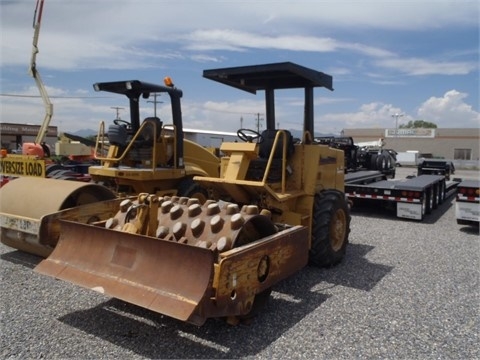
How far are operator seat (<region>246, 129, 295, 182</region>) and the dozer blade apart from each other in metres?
2.45

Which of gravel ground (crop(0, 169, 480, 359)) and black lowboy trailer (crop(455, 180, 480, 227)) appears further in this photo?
black lowboy trailer (crop(455, 180, 480, 227))

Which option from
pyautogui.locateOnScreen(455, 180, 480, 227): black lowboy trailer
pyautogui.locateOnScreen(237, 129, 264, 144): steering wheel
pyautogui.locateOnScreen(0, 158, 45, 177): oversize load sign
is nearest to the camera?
pyautogui.locateOnScreen(237, 129, 264, 144): steering wheel

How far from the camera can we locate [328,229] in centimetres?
575

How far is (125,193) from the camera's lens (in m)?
7.41

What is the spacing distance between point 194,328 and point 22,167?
554cm

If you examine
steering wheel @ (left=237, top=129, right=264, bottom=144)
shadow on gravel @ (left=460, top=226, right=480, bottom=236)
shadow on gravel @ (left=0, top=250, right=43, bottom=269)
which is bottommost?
shadow on gravel @ (left=460, top=226, right=480, bottom=236)

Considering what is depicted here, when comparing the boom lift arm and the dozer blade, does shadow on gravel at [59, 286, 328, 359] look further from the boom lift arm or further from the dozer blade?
the boom lift arm

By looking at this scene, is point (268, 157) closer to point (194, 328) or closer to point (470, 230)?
point (194, 328)

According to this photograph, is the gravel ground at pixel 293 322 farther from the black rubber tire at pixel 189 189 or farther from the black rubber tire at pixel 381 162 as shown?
the black rubber tire at pixel 381 162

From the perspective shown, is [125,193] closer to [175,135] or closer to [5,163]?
[175,135]

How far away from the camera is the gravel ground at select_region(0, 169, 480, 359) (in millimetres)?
3611

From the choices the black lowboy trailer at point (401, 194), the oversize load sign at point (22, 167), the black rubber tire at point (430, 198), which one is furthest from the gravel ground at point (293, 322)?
the black rubber tire at point (430, 198)

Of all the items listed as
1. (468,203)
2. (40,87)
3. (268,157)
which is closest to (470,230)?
(468,203)

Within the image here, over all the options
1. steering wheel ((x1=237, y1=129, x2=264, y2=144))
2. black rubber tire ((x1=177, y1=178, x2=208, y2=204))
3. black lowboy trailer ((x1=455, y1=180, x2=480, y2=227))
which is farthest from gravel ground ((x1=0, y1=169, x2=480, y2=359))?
black lowboy trailer ((x1=455, y1=180, x2=480, y2=227))
